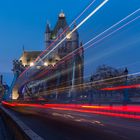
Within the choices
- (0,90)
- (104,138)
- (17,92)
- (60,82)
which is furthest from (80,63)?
(104,138)

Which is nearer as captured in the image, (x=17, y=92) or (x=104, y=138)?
(x=104, y=138)

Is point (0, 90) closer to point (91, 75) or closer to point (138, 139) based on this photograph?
point (91, 75)

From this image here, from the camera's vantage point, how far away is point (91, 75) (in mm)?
130625

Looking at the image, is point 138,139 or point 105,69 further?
point 105,69

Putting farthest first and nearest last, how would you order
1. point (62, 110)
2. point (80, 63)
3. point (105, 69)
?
point (80, 63), point (105, 69), point (62, 110)

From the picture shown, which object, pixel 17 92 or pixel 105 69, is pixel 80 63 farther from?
pixel 17 92

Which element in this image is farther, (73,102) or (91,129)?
(73,102)

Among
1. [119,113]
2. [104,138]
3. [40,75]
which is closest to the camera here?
[104,138]

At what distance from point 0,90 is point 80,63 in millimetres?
37658

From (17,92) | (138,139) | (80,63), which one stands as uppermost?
(80,63)

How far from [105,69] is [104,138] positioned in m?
119

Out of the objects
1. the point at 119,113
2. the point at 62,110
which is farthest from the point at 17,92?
the point at 119,113

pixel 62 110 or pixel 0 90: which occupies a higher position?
pixel 0 90

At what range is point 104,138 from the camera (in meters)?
16.7
